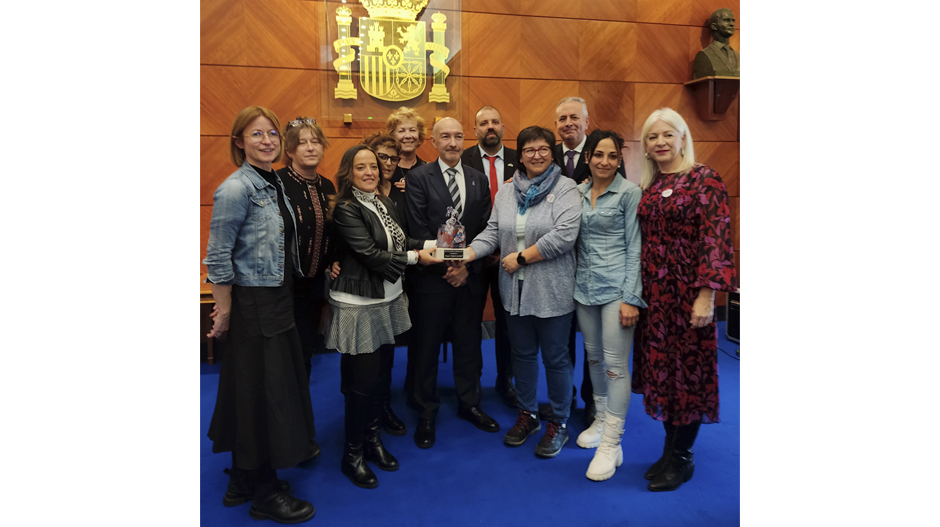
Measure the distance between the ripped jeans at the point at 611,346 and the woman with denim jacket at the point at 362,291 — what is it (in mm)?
905

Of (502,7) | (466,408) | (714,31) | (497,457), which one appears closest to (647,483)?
(497,457)

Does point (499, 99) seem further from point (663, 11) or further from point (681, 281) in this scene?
point (681, 281)

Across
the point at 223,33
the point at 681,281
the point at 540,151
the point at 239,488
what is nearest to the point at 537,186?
the point at 540,151

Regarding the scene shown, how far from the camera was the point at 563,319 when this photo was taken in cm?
225

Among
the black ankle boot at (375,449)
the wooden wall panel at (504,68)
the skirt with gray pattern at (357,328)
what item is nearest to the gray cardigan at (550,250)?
the skirt with gray pattern at (357,328)

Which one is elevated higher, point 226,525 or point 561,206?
point 561,206

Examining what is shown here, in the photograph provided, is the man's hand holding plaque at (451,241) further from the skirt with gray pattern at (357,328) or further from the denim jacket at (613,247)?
the denim jacket at (613,247)

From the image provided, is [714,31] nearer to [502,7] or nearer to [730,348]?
[502,7]

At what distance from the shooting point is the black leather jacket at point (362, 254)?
202 centimetres

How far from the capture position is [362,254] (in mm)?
2006

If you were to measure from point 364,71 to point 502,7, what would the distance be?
1373 millimetres

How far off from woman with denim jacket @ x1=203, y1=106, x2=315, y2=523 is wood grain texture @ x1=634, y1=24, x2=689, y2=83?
12.6 feet

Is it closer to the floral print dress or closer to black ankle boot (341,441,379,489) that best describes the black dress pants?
black ankle boot (341,441,379,489)

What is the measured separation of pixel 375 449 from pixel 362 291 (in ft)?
2.65
